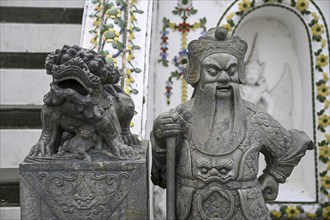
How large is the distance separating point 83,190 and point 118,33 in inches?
59.2

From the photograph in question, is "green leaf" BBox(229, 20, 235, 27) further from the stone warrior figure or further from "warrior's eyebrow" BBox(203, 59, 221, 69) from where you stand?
"warrior's eyebrow" BBox(203, 59, 221, 69)

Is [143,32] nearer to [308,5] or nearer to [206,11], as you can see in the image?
[206,11]

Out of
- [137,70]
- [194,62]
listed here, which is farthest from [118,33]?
[194,62]

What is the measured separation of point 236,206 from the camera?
2494 millimetres

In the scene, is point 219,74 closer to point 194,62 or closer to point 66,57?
point 194,62

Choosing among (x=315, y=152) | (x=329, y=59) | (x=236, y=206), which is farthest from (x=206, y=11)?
(x=236, y=206)

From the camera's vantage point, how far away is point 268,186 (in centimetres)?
267

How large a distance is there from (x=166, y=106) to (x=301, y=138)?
2.24m

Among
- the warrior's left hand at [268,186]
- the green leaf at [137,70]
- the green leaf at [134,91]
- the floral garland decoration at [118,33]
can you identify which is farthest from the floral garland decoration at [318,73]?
the warrior's left hand at [268,186]

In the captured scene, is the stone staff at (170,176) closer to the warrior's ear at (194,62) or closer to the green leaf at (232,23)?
the warrior's ear at (194,62)

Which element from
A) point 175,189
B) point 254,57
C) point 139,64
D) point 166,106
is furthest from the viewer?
point 254,57

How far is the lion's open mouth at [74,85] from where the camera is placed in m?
2.28

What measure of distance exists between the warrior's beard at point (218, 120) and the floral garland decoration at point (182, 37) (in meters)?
2.20

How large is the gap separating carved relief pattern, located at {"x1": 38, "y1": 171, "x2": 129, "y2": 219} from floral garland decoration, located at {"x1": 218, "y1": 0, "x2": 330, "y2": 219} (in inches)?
109
